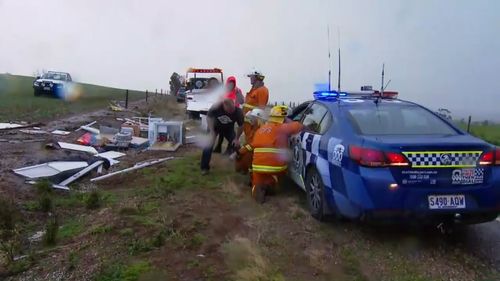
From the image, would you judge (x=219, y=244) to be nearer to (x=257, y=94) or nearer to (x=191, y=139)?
(x=257, y=94)

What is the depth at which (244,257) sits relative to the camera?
4.45m

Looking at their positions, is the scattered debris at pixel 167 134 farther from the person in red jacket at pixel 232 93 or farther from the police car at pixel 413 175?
the police car at pixel 413 175

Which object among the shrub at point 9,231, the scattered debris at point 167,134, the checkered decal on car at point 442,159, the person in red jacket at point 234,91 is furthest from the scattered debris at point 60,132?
the checkered decal on car at point 442,159

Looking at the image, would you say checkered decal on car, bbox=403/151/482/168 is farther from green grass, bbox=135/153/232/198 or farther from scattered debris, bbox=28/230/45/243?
scattered debris, bbox=28/230/45/243

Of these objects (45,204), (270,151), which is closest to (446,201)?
(270,151)

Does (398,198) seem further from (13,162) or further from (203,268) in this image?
(13,162)

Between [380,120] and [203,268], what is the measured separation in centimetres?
236

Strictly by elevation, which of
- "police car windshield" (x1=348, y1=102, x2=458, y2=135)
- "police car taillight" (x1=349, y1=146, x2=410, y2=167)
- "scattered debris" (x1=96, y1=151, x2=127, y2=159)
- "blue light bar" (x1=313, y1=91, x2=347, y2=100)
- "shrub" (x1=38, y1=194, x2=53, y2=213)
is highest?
"blue light bar" (x1=313, y1=91, x2=347, y2=100)

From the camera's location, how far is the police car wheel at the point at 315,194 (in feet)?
17.7

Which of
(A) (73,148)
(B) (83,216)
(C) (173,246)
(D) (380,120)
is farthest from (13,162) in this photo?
(D) (380,120)

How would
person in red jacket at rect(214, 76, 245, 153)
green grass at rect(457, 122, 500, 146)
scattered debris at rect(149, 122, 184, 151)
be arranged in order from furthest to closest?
1. green grass at rect(457, 122, 500, 146)
2. scattered debris at rect(149, 122, 184, 151)
3. person in red jacket at rect(214, 76, 245, 153)

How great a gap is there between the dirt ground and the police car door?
412mm

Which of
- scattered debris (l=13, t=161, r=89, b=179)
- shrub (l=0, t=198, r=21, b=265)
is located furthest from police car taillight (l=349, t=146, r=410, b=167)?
scattered debris (l=13, t=161, r=89, b=179)

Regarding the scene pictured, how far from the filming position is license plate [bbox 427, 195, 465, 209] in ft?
14.6
